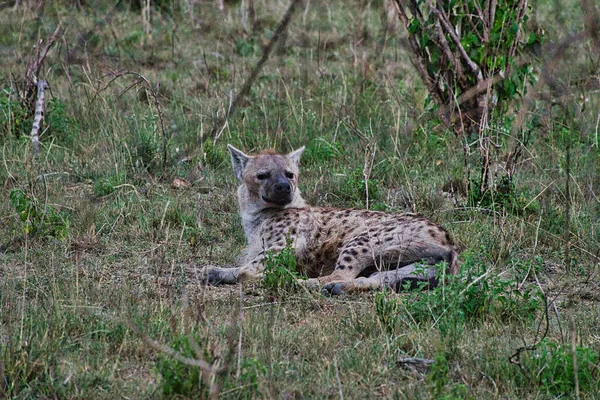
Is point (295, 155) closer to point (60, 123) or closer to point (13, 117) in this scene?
point (60, 123)

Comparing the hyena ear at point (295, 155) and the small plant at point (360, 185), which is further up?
the hyena ear at point (295, 155)

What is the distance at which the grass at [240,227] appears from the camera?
3971 mm

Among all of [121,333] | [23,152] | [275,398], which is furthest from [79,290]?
[23,152]

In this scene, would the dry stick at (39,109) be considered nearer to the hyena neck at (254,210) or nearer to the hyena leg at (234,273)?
the hyena neck at (254,210)

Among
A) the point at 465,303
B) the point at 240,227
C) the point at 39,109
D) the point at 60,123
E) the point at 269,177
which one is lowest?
the point at 240,227

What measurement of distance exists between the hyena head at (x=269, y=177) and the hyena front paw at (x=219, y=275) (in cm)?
83

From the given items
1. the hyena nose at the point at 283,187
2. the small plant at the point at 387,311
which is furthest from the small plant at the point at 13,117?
the small plant at the point at 387,311

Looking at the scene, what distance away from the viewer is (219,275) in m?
5.74

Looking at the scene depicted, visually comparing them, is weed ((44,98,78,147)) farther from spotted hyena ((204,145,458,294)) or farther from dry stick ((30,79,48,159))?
spotted hyena ((204,145,458,294))

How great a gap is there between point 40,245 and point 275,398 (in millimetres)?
2848

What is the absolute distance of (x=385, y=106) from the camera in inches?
339

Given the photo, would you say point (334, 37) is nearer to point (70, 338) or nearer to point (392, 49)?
point (392, 49)

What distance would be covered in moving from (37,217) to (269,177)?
1604mm

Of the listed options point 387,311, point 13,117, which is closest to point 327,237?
point 387,311
